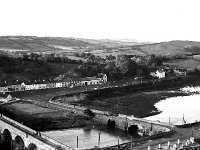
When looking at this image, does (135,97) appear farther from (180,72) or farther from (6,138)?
(6,138)

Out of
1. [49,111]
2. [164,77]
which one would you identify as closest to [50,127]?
[49,111]

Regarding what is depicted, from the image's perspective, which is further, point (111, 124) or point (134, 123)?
point (111, 124)

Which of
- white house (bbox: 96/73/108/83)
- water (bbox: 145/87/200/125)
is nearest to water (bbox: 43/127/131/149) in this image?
water (bbox: 145/87/200/125)

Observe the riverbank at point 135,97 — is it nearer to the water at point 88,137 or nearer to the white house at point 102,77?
the white house at point 102,77

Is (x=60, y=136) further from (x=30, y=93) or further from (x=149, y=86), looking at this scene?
(x=149, y=86)

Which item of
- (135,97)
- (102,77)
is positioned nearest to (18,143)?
(135,97)

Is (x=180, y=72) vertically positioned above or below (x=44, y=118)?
above

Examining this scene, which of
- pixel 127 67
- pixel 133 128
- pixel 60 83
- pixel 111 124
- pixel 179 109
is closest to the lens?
pixel 133 128
